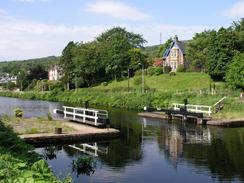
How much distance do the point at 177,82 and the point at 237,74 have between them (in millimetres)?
20643

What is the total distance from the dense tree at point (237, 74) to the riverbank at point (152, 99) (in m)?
4.13

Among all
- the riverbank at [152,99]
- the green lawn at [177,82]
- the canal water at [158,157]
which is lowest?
the canal water at [158,157]

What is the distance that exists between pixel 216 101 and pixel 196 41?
3653cm

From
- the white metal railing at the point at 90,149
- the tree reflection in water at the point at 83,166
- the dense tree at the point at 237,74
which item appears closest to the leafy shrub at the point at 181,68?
the dense tree at the point at 237,74

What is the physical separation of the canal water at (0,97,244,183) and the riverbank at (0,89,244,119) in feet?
33.0

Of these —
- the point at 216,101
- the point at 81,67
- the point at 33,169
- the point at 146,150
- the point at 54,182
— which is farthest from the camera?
the point at 81,67

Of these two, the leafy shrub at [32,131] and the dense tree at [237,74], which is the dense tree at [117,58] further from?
the leafy shrub at [32,131]

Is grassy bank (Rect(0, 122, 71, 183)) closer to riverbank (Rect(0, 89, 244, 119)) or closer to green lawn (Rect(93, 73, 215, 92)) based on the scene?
riverbank (Rect(0, 89, 244, 119))

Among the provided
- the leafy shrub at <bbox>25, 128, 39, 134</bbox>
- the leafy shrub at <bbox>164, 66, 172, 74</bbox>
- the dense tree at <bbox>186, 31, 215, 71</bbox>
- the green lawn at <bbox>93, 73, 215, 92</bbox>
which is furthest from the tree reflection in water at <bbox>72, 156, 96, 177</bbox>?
the leafy shrub at <bbox>164, 66, 172, 74</bbox>

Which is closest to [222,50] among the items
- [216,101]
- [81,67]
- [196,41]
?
[196,41]

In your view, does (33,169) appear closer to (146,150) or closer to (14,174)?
(14,174)

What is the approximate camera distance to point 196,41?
84.7 meters

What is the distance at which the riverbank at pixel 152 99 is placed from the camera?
46.6 meters

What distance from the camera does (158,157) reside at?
25359 mm
